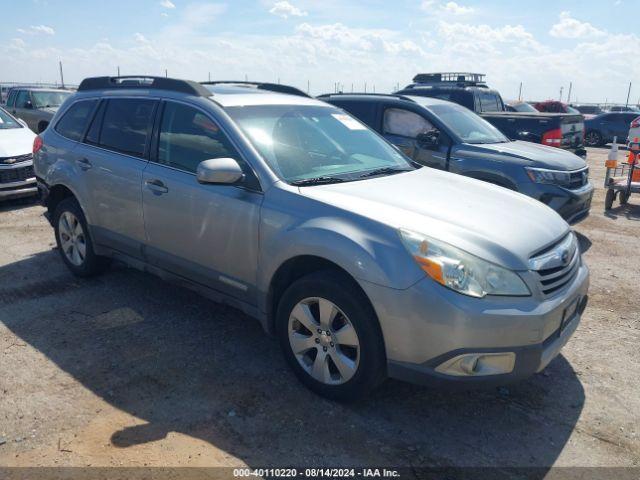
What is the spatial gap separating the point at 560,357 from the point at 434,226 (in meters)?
1.77

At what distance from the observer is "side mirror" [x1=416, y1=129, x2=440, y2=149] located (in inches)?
273

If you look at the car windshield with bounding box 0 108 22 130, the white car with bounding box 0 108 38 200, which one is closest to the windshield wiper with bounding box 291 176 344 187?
the white car with bounding box 0 108 38 200

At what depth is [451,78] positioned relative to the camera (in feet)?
47.7

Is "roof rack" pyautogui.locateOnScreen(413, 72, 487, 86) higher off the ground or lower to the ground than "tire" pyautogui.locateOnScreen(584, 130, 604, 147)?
higher

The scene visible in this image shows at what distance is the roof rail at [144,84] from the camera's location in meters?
4.05

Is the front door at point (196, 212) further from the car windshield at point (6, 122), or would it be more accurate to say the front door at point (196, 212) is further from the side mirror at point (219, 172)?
the car windshield at point (6, 122)

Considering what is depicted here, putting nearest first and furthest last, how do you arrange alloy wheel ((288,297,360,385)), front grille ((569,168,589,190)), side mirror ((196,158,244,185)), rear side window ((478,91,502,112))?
alloy wheel ((288,297,360,385)) < side mirror ((196,158,244,185)) < front grille ((569,168,589,190)) < rear side window ((478,91,502,112))

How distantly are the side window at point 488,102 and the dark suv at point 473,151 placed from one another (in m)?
4.61

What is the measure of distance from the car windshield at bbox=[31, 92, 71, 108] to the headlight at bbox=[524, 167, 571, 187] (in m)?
12.3

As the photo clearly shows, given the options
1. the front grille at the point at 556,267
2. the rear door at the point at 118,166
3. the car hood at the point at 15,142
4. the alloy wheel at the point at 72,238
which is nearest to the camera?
the front grille at the point at 556,267

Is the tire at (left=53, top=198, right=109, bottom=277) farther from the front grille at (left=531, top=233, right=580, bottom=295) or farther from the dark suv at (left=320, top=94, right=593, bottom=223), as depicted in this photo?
the dark suv at (left=320, top=94, right=593, bottom=223)

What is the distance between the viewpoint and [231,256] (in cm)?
363

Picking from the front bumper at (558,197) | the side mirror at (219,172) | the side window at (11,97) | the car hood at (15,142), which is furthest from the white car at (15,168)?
the front bumper at (558,197)

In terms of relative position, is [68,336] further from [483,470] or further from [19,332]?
[483,470]
